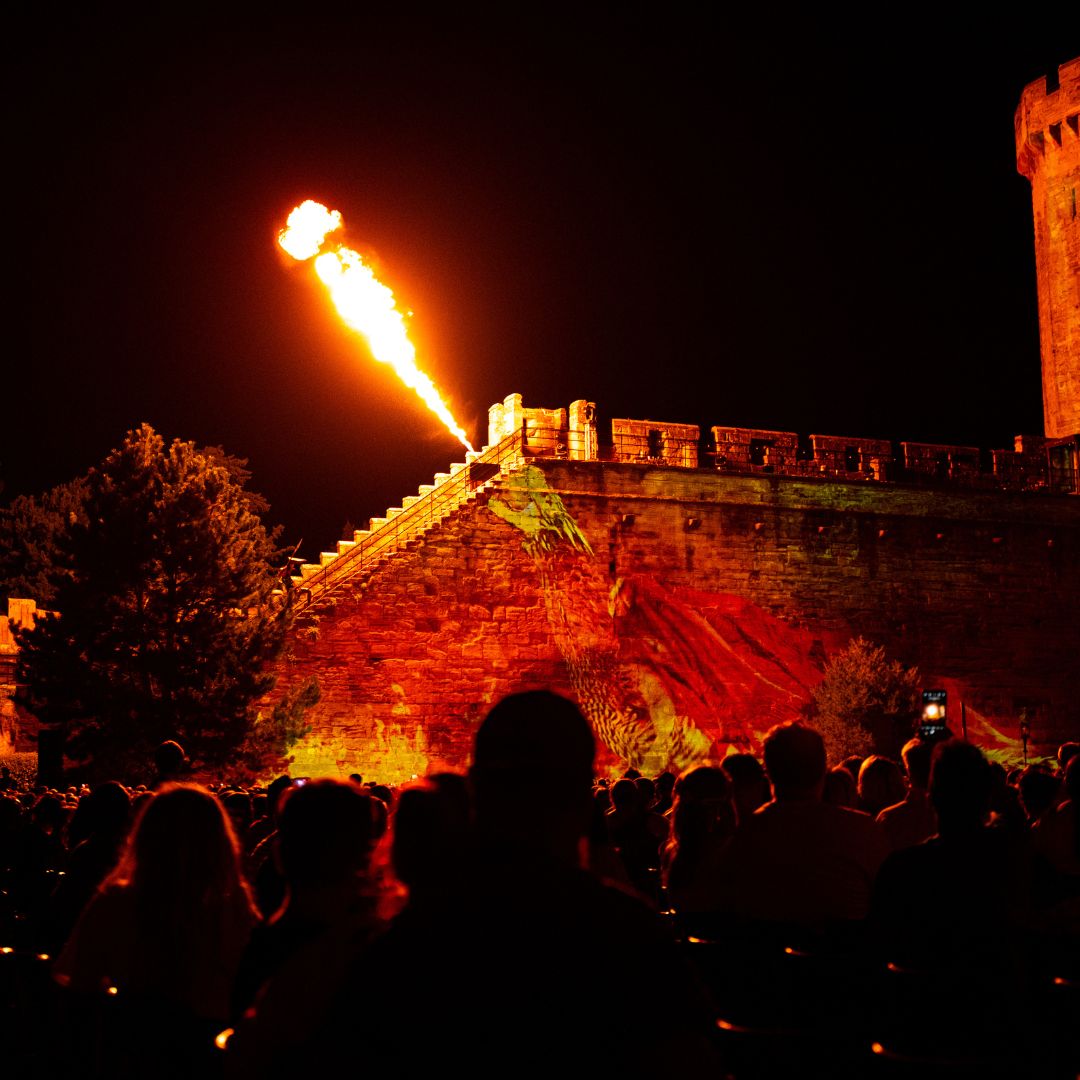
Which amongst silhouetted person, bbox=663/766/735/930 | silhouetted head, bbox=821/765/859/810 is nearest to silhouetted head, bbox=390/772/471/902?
silhouetted person, bbox=663/766/735/930

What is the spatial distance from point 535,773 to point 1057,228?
39.3 meters

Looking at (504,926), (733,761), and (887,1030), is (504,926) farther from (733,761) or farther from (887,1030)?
(733,761)

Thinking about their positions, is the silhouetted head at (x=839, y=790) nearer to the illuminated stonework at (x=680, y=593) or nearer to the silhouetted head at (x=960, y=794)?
the silhouetted head at (x=960, y=794)

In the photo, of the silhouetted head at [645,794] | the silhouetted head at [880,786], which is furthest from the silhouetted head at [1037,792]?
the silhouetted head at [645,794]

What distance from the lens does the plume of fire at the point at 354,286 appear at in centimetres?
2800

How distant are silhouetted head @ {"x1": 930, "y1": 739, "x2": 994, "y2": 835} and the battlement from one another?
3726 centimetres

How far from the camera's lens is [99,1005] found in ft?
13.6

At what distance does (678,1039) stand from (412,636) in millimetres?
23505

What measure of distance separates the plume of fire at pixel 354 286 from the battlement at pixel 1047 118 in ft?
69.3

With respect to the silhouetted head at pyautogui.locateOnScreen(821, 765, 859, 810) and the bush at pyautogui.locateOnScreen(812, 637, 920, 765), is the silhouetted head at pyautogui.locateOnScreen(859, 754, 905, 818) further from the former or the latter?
the bush at pyautogui.locateOnScreen(812, 637, 920, 765)

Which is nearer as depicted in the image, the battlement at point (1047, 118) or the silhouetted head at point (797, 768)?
Result: the silhouetted head at point (797, 768)

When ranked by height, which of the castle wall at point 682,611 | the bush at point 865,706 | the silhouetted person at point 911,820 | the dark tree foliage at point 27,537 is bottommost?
the silhouetted person at point 911,820

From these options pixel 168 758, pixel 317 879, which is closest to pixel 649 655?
pixel 168 758

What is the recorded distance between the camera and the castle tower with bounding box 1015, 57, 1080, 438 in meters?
36.3
